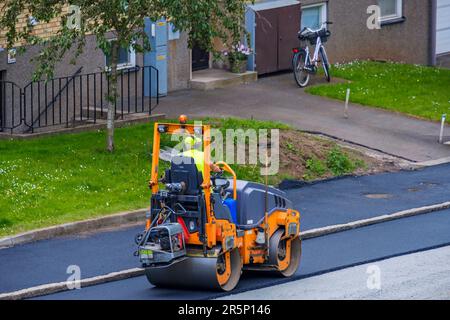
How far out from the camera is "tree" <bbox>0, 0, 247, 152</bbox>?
20422mm

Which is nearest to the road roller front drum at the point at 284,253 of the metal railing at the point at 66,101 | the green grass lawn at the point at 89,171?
the green grass lawn at the point at 89,171

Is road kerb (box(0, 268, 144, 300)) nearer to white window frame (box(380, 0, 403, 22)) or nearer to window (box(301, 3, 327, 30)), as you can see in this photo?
window (box(301, 3, 327, 30))

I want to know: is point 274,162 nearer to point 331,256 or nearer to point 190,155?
point 331,256

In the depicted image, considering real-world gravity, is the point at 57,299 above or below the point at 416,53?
below

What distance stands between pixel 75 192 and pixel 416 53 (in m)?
16.1

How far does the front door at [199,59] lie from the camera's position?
2916 centimetres

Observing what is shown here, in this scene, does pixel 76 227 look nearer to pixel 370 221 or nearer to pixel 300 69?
pixel 370 221

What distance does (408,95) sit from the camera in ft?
93.5

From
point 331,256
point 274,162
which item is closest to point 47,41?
point 274,162

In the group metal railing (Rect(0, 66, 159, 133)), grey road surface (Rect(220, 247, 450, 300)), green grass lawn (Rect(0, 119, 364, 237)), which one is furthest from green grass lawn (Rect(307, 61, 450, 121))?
grey road surface (Rect(220, 247, 450, 300))

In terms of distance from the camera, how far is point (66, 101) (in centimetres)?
2464

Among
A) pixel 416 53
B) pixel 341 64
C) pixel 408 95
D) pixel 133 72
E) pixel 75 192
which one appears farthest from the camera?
pixel 416 53

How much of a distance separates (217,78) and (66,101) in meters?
4.95

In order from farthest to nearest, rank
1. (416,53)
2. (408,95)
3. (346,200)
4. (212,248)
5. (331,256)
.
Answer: (416,53) → (408,95) → (346,200) → (331,256) → (212,248)
